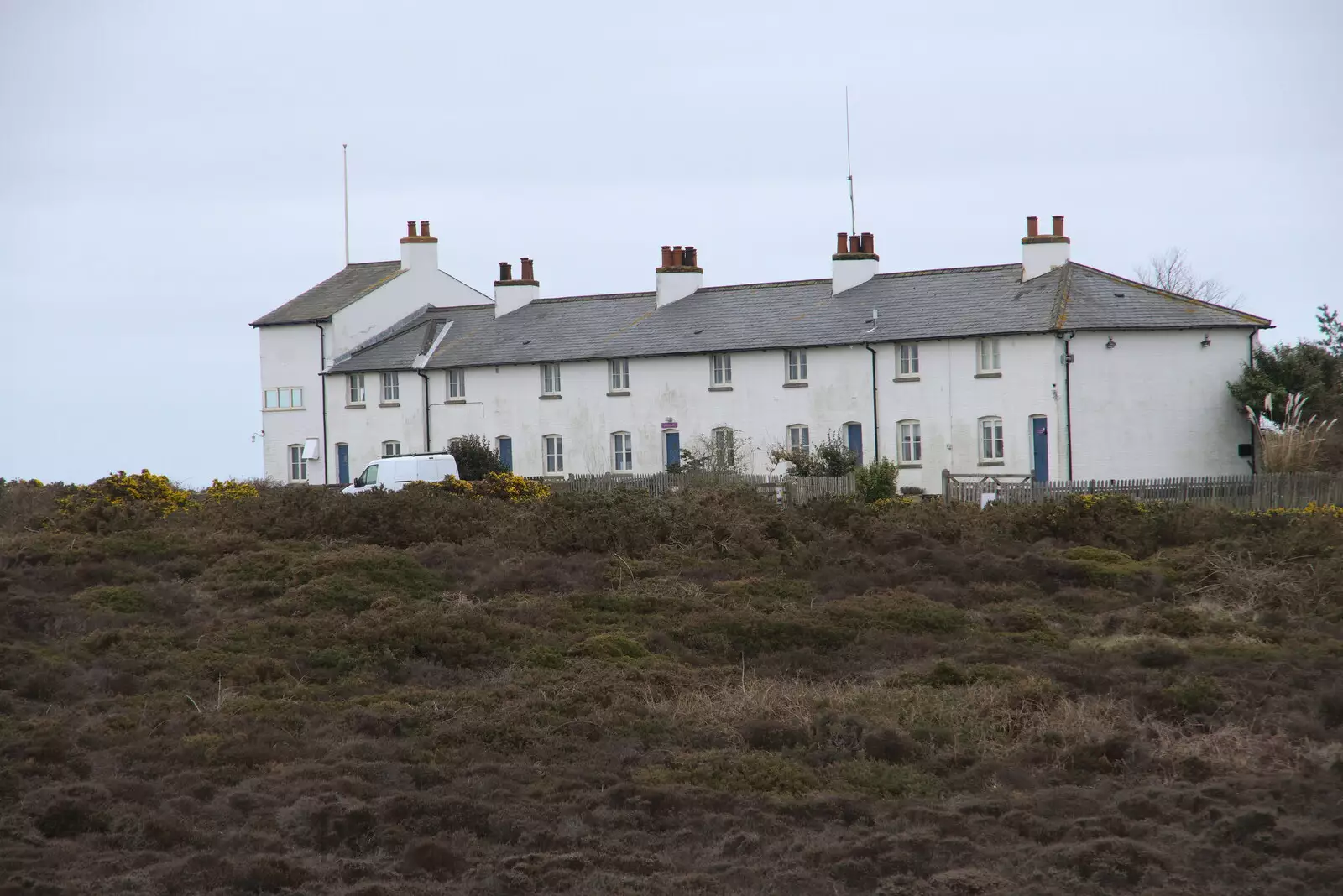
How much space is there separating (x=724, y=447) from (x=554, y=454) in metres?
8.58

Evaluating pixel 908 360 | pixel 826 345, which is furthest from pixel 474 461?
pixel 908 360

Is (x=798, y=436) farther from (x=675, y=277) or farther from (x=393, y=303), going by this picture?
(x=393, y=303)

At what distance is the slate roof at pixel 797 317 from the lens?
39.7m

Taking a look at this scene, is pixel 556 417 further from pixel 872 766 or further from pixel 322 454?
pixel 872 766

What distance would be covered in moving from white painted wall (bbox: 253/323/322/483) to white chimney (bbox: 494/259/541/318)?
21.7 ft

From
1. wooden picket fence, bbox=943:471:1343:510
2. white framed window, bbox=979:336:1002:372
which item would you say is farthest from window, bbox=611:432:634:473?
wooden picket fence, bbox=943:471:1343:510

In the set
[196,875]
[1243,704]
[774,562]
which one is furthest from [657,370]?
[196,875]

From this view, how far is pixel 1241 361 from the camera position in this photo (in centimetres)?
3956

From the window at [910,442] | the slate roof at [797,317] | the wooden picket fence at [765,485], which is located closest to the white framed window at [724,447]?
the wooden picket fence at [765,485]

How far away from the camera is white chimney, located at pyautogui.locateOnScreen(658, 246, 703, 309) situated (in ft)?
159

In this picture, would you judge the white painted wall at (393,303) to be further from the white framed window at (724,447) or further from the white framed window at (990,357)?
the white framed window at (990,357)

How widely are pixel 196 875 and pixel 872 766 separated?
20.0 ft

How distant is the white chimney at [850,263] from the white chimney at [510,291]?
11.7m

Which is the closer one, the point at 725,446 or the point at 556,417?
the point at 725,446
